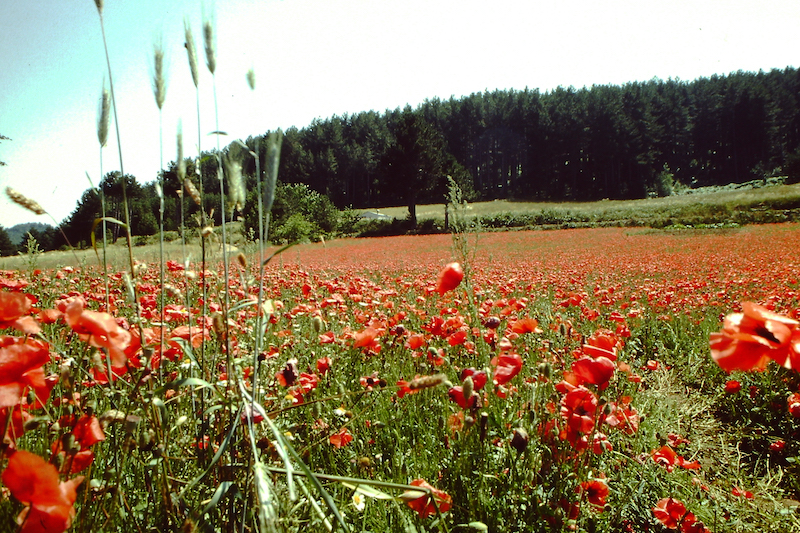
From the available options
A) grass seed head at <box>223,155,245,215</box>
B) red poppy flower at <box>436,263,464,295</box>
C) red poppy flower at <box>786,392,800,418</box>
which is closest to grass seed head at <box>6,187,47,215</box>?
grass seed head at <box>223,155,245,215</box>

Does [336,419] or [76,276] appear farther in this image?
[76,276]

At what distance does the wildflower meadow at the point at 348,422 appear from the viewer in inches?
31.7

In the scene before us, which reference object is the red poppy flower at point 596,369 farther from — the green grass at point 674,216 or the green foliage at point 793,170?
the green foliage at point 793,170

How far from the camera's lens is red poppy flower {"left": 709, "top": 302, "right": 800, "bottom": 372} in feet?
2.27

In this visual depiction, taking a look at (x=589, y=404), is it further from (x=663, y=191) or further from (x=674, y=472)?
(x=663, y=191)

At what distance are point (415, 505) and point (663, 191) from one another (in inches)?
2710

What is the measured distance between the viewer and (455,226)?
198 centimetres

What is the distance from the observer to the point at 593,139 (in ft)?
214

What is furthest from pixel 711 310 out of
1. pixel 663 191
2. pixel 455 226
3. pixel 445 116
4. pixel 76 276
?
pixel 445 116

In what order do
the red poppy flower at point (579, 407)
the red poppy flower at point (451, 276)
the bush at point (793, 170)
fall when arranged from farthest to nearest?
the bush at point (793, 170)
the red poppy flower at point (451, 276)
the red poppy flower at point (579, 407)

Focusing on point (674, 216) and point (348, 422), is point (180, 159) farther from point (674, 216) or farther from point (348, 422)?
point (674, 216)

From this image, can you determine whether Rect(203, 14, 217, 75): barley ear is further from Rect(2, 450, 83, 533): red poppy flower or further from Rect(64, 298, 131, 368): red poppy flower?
Rect(2, 450, 83, 533): red poppy flower

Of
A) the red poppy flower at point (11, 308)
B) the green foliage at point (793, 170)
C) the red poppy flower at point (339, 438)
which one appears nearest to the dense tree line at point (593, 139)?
the green foliage at point (793, 170)

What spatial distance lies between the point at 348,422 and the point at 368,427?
1018 mm
